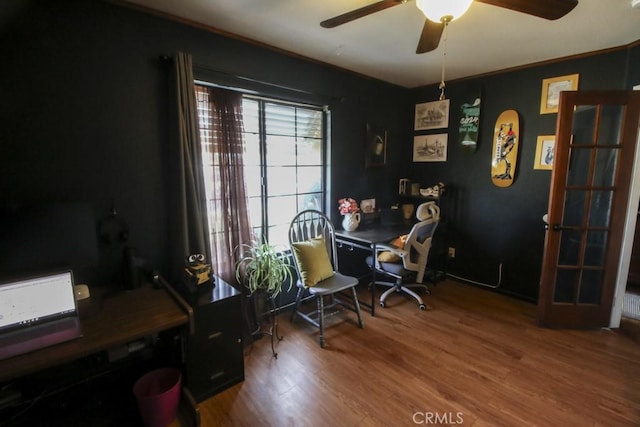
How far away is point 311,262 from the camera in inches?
98.3

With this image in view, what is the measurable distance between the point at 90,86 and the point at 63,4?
423 mm

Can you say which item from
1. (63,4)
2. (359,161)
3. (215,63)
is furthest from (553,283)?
(63,4)

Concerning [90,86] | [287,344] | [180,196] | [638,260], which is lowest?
[287,344]

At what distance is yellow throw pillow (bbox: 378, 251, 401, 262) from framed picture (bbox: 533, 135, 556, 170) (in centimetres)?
162

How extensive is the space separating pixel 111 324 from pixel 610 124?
3.63 meters

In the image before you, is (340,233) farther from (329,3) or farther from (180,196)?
(329,3)

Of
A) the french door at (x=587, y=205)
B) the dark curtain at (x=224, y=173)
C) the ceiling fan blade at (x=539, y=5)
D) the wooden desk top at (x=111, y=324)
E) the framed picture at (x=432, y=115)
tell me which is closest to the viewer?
the wooden desk top at (x=111, y=324)

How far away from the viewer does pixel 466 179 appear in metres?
3.48

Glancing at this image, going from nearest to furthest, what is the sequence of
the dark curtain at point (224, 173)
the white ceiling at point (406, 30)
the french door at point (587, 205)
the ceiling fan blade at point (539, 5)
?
the ceiling fan blade at point (539, 5), the white ceiling at point (406, 30), the dark curtain at point (224, 173), the french door at point (587, 205)

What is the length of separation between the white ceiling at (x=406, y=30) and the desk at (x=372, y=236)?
1630 millimetres

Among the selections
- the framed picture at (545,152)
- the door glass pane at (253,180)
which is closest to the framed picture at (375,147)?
the door glass pane at (253,180)

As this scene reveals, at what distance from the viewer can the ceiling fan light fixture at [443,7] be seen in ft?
4.00

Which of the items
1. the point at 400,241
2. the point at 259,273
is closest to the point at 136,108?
the point at 259,273

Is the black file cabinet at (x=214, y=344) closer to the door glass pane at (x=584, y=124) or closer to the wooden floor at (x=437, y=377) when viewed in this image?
the wooden floor at (x=437, y=377)
